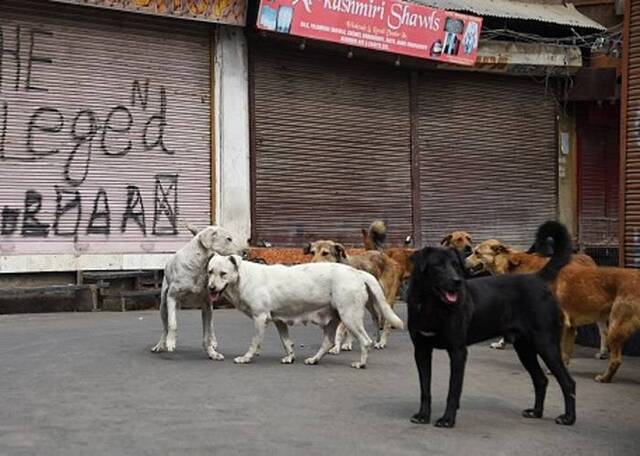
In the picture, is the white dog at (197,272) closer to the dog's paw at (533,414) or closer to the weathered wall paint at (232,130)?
the dog's paw at (533,414)

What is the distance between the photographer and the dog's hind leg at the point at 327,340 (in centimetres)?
969

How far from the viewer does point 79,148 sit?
53.7ft

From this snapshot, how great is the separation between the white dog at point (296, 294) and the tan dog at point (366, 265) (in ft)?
3.42

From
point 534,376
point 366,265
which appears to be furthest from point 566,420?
point 366,265

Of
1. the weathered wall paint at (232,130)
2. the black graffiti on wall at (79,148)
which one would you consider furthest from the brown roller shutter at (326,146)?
the black graffiti on wall at (79,148)

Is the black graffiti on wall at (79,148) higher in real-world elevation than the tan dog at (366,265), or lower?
higher

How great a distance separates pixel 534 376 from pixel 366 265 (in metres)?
4.67

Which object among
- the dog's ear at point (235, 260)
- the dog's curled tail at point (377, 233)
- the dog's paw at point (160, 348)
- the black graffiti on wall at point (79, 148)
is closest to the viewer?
the dog's ear at point (235, 260)

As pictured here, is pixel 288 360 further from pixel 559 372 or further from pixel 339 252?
pixel 559 372

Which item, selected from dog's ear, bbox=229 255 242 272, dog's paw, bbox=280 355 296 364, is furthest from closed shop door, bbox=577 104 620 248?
dog's ear, bbox=229 255 242 272

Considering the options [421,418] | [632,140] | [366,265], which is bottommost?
[421,418]

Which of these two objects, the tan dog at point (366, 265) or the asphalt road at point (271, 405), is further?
the tan dog at point (366, 265)

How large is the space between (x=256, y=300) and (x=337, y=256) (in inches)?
85.7

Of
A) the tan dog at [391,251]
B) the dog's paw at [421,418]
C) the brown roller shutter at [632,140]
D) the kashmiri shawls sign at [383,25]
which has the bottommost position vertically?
the dog's paw at [421,418]
